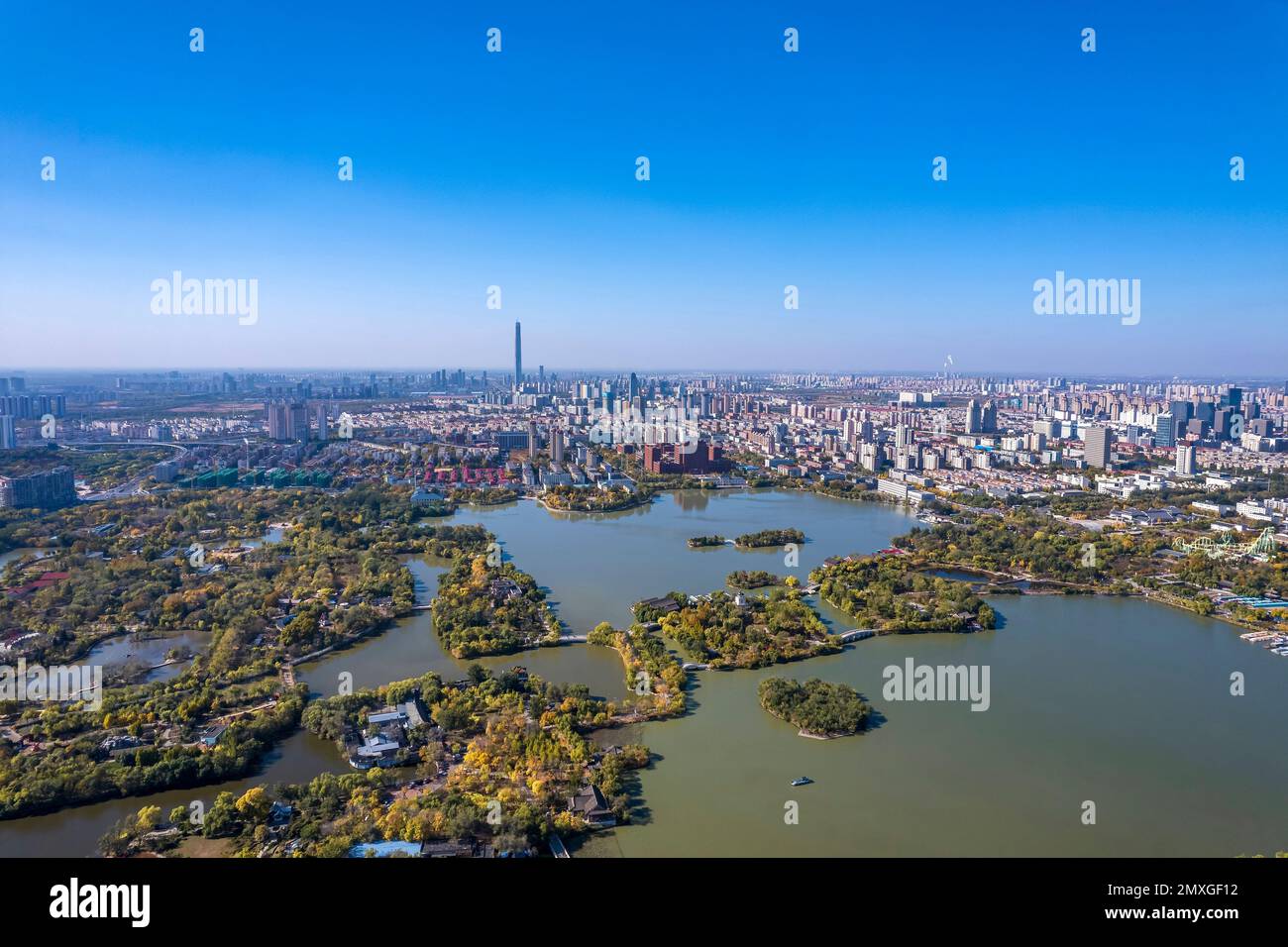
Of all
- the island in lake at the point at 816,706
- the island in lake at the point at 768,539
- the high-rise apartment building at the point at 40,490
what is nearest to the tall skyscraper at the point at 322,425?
the high-rise apartment building at the point at 40,490

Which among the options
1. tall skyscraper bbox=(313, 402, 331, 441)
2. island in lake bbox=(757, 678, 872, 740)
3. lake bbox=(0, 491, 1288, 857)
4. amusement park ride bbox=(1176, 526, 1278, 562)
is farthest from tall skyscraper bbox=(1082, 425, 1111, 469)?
tall skyscraper bbox=(313, 402, 331, 441)

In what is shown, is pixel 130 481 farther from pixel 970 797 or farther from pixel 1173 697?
pixel 1173 697

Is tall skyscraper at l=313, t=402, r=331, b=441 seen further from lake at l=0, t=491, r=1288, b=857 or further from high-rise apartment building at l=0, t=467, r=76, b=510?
lake at l=0, t=491, r=1288, b=857

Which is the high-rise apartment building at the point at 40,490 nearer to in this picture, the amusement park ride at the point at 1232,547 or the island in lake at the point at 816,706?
the island in lake at the point at 816,706

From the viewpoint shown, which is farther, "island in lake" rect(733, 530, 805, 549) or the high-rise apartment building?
the high-rise apartment building

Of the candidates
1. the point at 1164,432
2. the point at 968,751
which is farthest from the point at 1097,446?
the point at 968,751

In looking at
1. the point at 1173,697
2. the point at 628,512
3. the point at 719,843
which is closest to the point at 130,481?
the point at 628,512

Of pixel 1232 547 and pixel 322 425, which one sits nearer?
pixel 1232 547

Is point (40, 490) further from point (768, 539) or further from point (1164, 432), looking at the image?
point (1164, 432)
